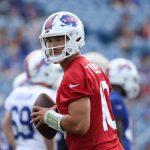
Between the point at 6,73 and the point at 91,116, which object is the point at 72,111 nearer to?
the point at 91,116

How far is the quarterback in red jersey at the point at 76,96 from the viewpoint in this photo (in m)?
4.46

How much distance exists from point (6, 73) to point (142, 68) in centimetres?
242

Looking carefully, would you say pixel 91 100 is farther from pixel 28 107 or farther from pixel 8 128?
pixel 8 128

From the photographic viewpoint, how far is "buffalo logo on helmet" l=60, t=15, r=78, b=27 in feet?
15.6

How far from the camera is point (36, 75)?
6.59 m

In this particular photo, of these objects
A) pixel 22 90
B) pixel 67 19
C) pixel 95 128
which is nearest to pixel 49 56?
pixel 67 19

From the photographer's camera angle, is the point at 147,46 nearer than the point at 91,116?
No

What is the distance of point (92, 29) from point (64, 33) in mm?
9159

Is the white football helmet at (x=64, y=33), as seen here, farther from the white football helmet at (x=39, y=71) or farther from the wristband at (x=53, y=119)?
the white football helmet at (x=39, y=71)

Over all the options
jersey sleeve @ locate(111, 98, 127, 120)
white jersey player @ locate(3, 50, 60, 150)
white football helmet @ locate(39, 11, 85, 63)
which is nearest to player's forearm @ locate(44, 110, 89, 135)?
white football helmet @ locate(39, 11, 85, 63)

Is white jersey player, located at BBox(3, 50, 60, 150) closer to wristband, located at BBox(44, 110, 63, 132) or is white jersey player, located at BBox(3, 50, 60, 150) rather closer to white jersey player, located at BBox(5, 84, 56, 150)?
white jersey player, located at BBox(5, 84, 56, 150)

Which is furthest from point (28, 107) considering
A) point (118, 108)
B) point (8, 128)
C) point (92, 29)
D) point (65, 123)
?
point (92, 29)

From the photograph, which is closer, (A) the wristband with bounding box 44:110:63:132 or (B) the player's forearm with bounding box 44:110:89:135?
(B) the player's forearm with bounding box 44:110:89:135

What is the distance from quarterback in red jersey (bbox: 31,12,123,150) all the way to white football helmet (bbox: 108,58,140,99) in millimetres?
1930
